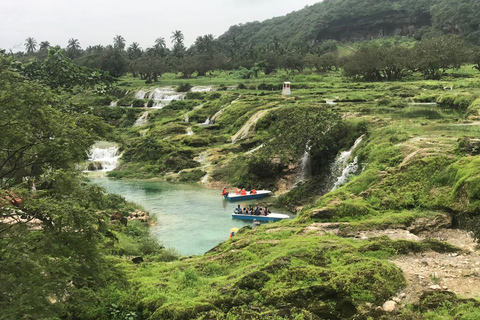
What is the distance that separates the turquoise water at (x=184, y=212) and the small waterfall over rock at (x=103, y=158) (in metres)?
3.82

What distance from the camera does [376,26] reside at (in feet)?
516

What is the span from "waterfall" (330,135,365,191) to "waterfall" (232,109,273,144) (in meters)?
14.9

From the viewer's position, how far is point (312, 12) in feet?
644

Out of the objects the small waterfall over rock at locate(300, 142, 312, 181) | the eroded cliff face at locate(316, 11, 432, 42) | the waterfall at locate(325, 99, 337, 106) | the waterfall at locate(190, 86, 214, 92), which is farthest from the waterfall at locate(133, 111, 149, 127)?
the eroded cliff face at locate(316, 11, 432, 42)

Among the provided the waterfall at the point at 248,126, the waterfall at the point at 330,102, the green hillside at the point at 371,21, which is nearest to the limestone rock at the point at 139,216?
the waterfall at the point at 248,126

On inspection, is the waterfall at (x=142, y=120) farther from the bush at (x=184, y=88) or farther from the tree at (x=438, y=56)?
the tree at (x=438, y=56)

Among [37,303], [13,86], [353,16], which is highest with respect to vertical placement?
[353,16]

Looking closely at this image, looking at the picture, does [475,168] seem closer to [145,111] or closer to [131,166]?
[131,166]

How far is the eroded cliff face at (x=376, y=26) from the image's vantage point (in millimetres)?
147125

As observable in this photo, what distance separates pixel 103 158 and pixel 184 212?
792 inches

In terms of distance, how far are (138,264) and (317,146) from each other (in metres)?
17.3

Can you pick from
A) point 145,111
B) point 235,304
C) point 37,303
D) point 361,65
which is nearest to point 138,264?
point 235,304

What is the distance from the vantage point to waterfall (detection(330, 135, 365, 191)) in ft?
74.1

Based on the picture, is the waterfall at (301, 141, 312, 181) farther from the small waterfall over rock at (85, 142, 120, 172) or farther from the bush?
the bush
